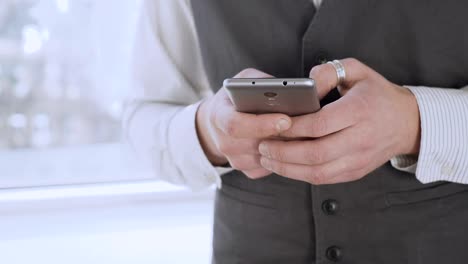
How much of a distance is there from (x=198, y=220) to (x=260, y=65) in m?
0.64

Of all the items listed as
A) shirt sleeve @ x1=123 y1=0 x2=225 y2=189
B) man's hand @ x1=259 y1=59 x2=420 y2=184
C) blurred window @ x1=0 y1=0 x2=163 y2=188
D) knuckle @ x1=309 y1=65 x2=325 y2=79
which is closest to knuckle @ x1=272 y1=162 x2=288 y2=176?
man's hand @ x1=259 y1=59 x2=420 y2=184

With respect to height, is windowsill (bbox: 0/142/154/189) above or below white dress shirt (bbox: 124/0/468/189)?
below

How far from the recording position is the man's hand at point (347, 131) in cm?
45

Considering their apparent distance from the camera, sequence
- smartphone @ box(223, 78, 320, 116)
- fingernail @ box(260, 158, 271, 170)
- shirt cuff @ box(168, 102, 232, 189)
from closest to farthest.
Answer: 1. smartphone @ box(223, 78, 320, 116)
2. fingernail @ box(260, 158, 271, 170)
3. shirt cuff @ box(168, 102, 232, 189)

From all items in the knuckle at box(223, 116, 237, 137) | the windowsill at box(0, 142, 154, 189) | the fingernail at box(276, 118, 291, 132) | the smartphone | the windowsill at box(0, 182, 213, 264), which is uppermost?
Answer: the smartphone

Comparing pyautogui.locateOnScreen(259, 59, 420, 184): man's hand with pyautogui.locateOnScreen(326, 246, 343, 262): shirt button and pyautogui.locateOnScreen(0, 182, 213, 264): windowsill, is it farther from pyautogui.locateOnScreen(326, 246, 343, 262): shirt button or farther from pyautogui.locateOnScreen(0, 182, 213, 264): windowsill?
pyautogui.locateOnScreen(0, 182, 213, 264): windowsill

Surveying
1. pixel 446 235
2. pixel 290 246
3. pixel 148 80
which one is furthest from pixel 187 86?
pixel 446 235

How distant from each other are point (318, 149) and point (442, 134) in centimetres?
16

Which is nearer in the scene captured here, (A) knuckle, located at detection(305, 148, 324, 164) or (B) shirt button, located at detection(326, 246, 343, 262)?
(A) knuckle, located at detection(305, 148, 324, 164)

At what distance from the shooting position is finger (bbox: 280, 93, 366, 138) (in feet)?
1.44

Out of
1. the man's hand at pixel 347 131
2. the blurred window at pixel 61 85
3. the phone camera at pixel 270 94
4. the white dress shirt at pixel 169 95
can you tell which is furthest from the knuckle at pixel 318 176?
the blurred window at pixel 61 85

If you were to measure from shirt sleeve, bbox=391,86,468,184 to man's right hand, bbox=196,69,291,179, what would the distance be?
0.55 feet

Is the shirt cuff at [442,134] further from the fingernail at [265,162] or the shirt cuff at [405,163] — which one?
the fingernail at [265,162]

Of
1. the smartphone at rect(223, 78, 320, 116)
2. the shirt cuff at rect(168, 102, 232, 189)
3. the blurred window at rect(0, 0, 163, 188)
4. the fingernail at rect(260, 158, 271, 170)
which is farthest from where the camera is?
the blurred window at rect(0, 0, 163, 188)
